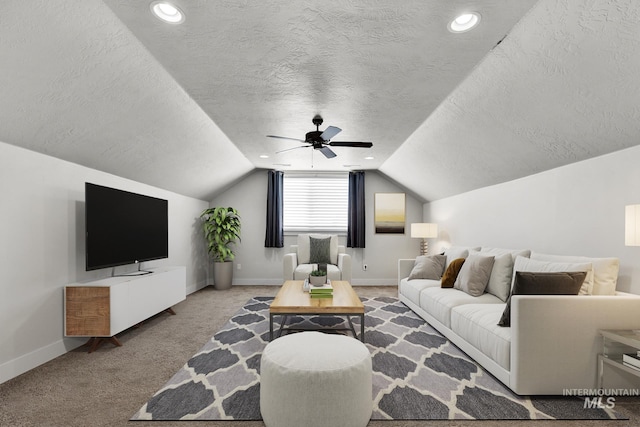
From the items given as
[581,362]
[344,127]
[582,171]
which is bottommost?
[581,362]

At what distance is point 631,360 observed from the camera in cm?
189

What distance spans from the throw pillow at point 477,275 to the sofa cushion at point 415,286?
1.79 feet

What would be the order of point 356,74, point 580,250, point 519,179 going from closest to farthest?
point 356,74 < point 580,250 < point 519,179

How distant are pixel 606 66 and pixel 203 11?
2408mm

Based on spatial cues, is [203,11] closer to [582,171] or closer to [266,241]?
[582,171]

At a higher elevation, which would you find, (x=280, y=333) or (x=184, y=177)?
(x=184, y=177)

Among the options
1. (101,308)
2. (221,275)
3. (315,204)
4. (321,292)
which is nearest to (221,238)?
(221,275)

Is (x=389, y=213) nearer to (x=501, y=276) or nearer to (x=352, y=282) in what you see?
(x=352, y=282)

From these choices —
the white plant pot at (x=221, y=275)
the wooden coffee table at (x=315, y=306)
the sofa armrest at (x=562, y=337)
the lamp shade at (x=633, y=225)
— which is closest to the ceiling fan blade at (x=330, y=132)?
the wooden coffee table at (x=315, y=306)

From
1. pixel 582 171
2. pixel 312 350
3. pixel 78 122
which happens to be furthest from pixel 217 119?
pixel 582 171

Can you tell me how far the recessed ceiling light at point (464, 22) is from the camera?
69.9 inches

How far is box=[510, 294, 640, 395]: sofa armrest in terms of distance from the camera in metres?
2.07

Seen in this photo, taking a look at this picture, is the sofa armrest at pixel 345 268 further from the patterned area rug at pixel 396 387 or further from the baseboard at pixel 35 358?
the baseboard at pixel 35 358

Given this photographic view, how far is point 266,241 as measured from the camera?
6.36 meters
